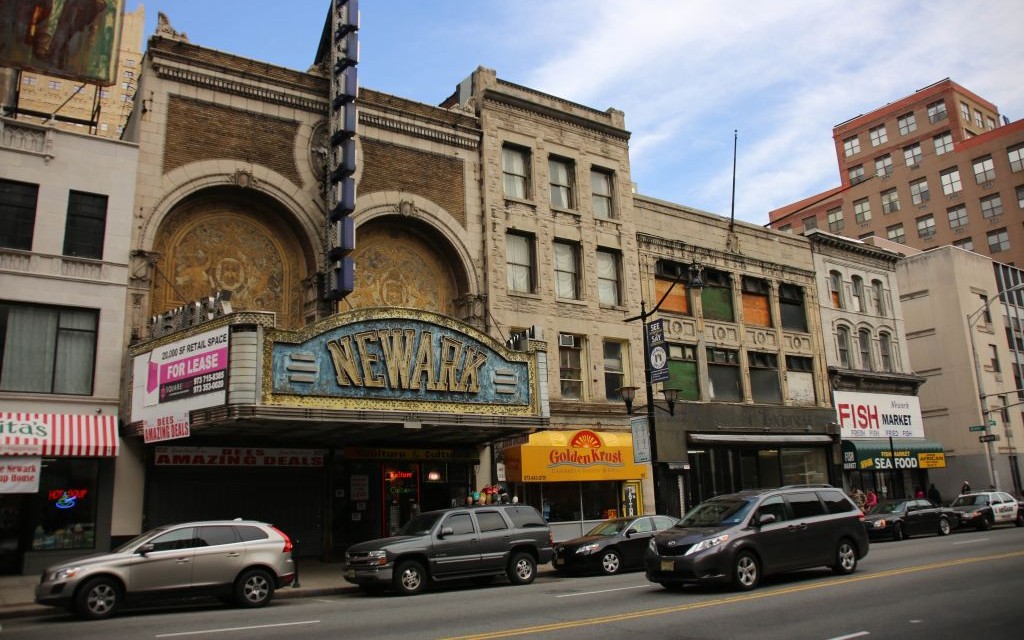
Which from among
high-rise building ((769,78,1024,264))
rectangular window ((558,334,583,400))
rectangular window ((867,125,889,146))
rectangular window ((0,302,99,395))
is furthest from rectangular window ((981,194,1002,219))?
rectangular window ((0,302,99,395))

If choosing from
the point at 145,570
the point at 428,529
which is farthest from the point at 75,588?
the point at 428,529

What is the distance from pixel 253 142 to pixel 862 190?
66.6m

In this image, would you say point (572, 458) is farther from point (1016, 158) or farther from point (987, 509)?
point (1016, 158)

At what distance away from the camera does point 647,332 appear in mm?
25531

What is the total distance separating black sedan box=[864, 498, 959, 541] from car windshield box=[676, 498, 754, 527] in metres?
13.7

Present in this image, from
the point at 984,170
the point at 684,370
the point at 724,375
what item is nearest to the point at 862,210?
the point at 984,170

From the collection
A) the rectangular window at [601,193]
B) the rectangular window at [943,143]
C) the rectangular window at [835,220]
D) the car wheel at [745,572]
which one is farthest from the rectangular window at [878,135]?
the car wheel at [745,572]

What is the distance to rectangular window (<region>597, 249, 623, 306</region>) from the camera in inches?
1275

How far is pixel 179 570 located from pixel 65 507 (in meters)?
7.35

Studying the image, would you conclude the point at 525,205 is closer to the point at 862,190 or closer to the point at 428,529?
the point at 428,529

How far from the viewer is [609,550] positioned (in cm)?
2075

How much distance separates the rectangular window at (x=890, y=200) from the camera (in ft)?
247

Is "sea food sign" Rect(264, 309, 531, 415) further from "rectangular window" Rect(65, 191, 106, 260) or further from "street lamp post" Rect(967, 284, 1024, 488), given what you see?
"street lamp post" Rect(967, 284, 1024, 488)

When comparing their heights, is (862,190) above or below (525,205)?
above
